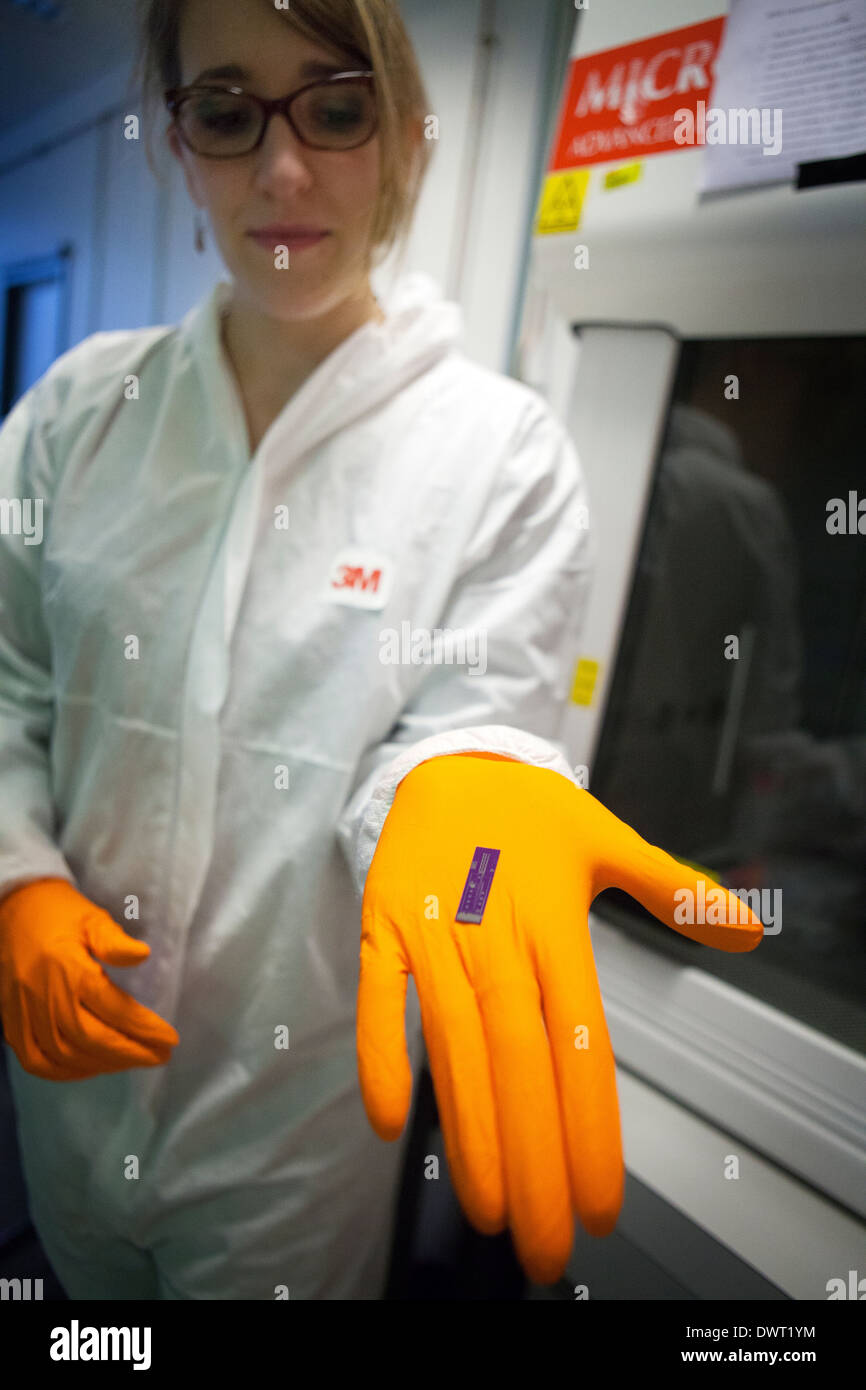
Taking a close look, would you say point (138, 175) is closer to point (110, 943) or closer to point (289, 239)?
point (289, 239)

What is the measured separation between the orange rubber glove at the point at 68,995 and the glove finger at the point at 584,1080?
1.19ft

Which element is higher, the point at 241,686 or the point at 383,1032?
the point at 241,686

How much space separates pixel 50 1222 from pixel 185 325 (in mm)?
965

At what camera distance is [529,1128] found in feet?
1.31

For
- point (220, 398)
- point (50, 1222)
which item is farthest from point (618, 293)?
point (50, 1222)

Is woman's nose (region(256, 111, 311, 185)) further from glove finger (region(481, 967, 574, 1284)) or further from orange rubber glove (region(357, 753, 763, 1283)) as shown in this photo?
glove finger (region(481, 967, 574, 1284))

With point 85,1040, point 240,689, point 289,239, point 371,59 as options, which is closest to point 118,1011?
point 85,1040

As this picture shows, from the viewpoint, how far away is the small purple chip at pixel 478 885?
45 cm

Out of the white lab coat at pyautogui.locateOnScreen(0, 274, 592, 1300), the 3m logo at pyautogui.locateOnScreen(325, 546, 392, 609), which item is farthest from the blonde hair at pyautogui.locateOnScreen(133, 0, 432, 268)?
the 3m logo at pyautogui.locateOnScreen(325, 546, 392, 609)

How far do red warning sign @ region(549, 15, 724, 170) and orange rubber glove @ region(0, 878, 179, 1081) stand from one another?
3.00 feet

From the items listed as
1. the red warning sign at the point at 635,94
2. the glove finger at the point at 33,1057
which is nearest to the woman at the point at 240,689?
the glove finger at the point at 33,1057

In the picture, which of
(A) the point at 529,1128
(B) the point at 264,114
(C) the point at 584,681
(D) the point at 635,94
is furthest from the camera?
(C) the point at 584,681

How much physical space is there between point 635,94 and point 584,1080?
35.7 inches

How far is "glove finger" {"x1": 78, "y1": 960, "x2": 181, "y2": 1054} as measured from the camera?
0.63 m
